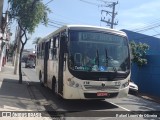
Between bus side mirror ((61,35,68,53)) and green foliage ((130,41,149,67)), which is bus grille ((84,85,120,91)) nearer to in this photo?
bus side mirror ((61,35,68,53))

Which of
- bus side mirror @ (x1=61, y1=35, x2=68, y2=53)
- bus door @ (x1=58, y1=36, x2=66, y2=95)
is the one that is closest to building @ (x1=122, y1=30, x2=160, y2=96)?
bus door @ (x1=58, y1=36, x2=66, y2=95)

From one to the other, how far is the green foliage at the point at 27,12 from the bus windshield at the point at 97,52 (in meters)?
10.2

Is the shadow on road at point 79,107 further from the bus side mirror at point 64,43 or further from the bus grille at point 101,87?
the bus side mirror at point 64,43

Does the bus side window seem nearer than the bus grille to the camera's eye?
No

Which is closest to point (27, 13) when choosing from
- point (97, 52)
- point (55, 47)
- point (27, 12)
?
point (27, 12)

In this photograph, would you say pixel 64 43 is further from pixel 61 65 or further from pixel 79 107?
pixel 79 107

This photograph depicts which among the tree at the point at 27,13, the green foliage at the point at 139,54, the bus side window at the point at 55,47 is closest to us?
the bus side window at the point at 55,47

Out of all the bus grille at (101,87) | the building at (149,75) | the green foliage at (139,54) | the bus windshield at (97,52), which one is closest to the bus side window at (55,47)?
the bus windshield at (97,52)

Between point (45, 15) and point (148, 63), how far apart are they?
8.53 m

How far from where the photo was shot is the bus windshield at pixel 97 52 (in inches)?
518

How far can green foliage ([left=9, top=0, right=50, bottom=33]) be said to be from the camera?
75.0 feet

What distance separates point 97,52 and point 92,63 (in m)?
0.52

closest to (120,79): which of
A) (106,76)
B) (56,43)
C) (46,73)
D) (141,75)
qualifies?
(106,76)

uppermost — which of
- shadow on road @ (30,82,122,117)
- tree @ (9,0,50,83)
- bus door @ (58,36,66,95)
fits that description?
tree @ (9,0,50,83)
